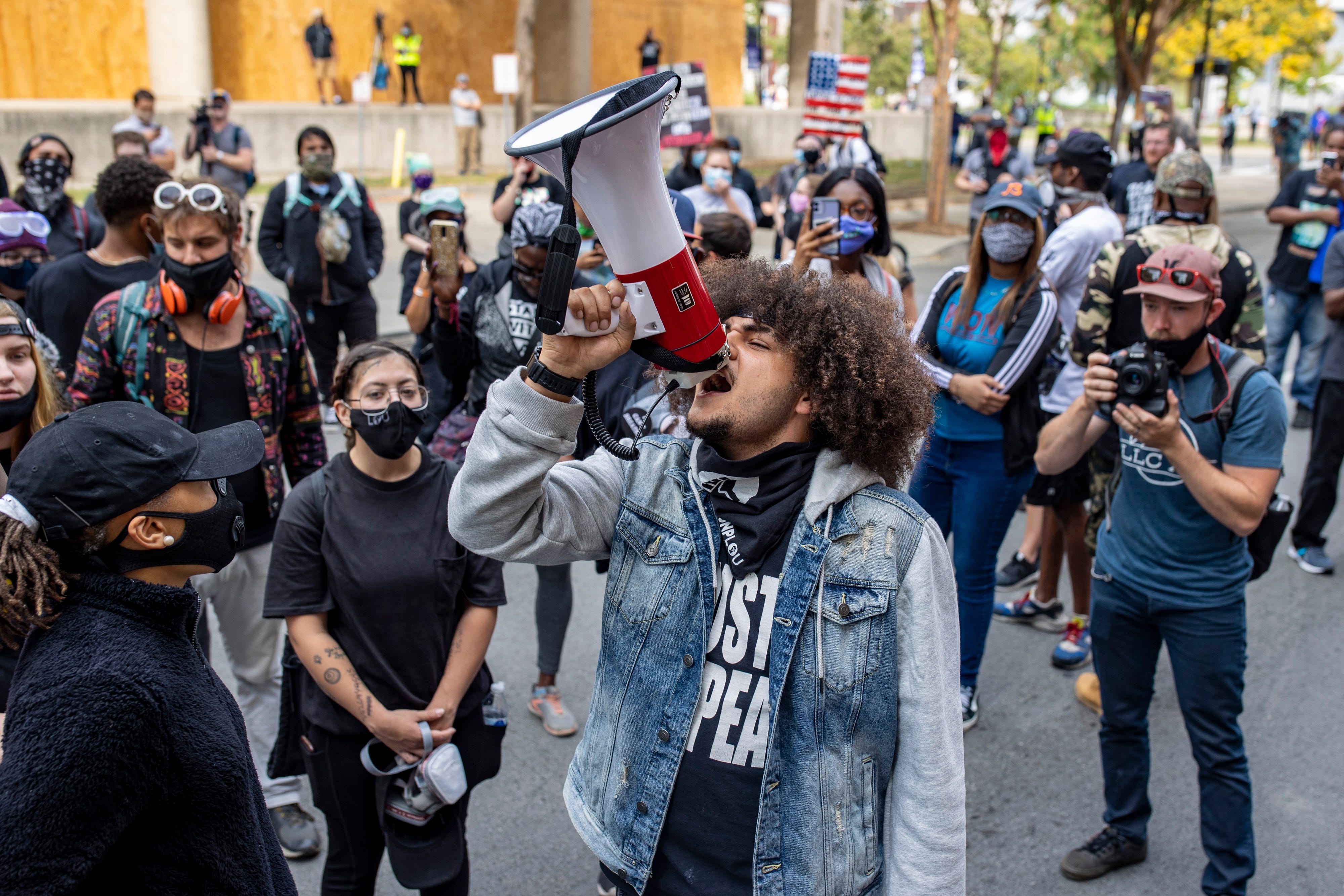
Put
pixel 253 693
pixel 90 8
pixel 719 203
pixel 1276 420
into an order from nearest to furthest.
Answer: pixel 1276 420
pixel 253 693
pixel 719 203
pixel 90 8

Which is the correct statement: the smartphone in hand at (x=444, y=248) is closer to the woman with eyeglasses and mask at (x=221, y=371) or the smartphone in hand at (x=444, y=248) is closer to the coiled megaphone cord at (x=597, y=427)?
the woman with eyeglasses and mask at (x=221, y=371)

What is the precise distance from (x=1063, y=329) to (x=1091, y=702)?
1.99 metres

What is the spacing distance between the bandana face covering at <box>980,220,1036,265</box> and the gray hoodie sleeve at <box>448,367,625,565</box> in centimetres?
273

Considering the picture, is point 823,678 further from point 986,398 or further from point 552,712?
point 552,712

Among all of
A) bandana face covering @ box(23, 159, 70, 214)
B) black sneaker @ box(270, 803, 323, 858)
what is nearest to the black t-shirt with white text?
black sneaker @ box(270, 803, 323, 858)

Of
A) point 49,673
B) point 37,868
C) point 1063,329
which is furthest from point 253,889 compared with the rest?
point 1063,329

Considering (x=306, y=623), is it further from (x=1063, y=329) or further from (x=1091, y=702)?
(x=1063, y=329)

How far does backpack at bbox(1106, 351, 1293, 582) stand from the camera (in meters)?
3.22

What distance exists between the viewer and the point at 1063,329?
5.64 m

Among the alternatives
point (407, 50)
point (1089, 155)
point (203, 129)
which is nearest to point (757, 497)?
point (1089, 155)

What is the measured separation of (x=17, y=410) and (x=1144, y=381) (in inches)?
124

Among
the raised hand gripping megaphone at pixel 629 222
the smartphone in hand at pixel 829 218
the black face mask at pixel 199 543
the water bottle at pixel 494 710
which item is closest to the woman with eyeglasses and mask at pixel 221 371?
the water bottle at pixel 494 710

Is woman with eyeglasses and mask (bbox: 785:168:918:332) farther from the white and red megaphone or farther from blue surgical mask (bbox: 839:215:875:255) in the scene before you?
the white and red megaphone

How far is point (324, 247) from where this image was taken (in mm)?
7301
